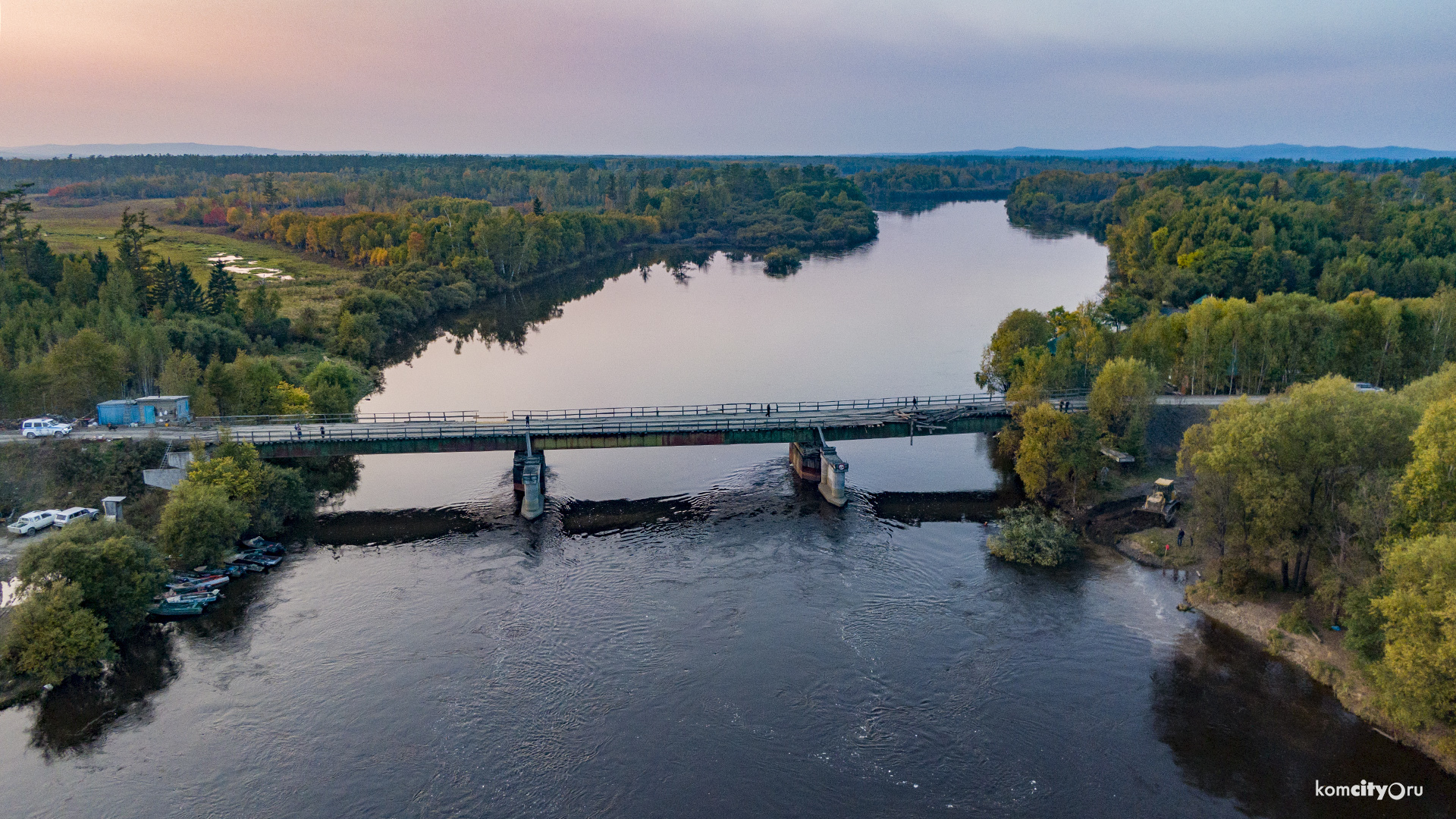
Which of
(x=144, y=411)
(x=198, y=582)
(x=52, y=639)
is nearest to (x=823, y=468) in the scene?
(x=198, y=582)

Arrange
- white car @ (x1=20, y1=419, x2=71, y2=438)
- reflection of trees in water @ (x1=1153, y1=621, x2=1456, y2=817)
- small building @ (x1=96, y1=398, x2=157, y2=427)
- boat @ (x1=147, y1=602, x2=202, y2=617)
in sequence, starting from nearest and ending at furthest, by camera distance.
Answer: reflection of trees in water @ (x1=1153, y1=621, x2=1456, y2=817), boat @ (x1=147, y1=602, x2=202, y2=617), white car @ (x1=20, y1=419, x2=71, y2=438), small building @ (x1=96, y1=398, x2=157, y2=427)

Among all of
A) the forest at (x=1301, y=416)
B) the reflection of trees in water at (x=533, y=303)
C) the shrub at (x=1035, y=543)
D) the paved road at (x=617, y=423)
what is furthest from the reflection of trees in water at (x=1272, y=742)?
the reflection of trees in water at (x=533, y=303)

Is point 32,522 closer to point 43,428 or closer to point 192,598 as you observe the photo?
point 43,428

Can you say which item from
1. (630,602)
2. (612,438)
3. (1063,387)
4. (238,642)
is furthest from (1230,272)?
(238,642)

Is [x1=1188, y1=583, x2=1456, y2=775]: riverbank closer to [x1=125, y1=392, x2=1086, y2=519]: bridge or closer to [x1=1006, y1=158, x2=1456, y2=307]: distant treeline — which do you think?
[x1=125, y1=392, x2=1086, y2=519]: bridge

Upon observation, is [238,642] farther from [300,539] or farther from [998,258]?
[998,258]

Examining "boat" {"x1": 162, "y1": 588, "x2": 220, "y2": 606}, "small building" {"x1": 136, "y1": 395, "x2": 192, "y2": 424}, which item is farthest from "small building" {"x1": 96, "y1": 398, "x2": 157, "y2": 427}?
"boat" {"x1": 162, "y1": 588, "x2": 220, "y2": 606}

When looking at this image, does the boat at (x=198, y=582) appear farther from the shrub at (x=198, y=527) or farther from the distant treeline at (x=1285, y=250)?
the distant treeline at (x=1285, y=250)

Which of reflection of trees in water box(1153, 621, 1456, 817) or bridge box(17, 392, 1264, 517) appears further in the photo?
bridge box(17, 392, 1264, 517)
